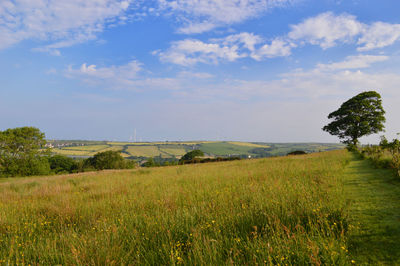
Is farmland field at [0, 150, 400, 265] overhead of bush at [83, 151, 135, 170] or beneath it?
overhead

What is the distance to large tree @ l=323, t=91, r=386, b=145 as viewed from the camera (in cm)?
3344

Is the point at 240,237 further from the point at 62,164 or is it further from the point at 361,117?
the point at 62,164

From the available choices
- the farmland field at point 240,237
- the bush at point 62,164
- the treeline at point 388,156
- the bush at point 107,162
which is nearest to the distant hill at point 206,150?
the bush at point 62,164

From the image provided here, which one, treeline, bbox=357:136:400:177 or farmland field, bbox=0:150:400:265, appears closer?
farmland field, bbox=0:150:400:265

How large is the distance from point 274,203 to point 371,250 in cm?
196

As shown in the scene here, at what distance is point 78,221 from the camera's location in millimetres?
5422

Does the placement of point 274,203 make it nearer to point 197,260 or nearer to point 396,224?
point 396,224

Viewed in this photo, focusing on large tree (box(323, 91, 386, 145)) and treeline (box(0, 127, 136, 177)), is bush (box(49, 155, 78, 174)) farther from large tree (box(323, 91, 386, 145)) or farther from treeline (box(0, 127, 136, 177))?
large tree (box(323, 91, 386, 145))

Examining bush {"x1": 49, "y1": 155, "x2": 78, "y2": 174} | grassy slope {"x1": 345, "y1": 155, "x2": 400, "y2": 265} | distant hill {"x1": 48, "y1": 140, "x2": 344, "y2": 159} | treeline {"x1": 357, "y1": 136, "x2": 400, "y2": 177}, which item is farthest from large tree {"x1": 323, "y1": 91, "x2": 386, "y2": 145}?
bush {"x1": 49, "y1": 155, "x2": 78, "y2": 174}

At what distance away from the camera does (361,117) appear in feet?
114

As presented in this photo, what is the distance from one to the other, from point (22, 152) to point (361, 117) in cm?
7248

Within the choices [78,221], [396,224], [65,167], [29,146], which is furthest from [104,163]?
[396,224]

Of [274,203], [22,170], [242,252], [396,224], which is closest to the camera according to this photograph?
[242,252]

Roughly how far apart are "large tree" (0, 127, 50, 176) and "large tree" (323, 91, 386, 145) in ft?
220
